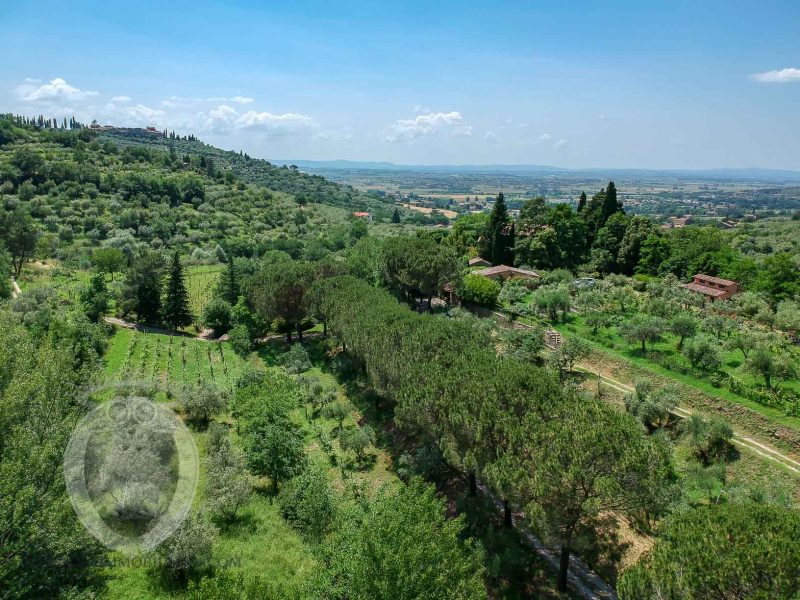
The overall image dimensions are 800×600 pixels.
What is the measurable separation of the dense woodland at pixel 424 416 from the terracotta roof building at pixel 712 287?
73.6 inches

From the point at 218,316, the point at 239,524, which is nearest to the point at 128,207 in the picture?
the point at 218,316

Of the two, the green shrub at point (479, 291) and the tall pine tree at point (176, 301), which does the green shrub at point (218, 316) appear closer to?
the tall pine tree at point (176, 301)

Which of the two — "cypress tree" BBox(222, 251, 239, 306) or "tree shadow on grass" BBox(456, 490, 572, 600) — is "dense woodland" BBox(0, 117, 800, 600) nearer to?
"tree shadow on grass" BBox(456, 490, 572, 600)

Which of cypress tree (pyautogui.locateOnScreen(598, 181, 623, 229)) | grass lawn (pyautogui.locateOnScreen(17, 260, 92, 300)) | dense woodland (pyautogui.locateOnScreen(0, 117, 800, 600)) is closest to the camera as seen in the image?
dense woodland (pyautogui.locateOnScreen(0, 117, 800, 600))

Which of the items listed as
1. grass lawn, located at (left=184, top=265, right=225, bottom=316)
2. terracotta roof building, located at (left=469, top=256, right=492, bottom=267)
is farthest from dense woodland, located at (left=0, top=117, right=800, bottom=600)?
grass lawn, located at (left=184, top=265, right=225, bottom=316)

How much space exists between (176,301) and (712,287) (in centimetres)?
5313

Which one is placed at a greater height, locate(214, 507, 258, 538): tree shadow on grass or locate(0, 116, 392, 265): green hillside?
locate(0, 116, 392, 265): green hillside

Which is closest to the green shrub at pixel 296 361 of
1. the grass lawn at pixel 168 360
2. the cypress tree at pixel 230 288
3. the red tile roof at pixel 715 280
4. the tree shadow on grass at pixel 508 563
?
the grass lawn at pixel 168 360

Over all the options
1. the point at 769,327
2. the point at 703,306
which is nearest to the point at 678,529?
the point at 769,327

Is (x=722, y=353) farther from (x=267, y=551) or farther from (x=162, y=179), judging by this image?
(x=162, y=179)

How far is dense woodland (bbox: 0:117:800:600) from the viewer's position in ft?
46.2

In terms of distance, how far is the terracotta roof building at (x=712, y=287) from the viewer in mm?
44106

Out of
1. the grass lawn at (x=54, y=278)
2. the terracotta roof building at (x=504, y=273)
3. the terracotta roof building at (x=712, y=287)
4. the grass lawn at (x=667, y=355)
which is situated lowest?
the grass lawn at (x=54, y=278)

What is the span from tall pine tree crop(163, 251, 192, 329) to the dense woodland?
0.21m
